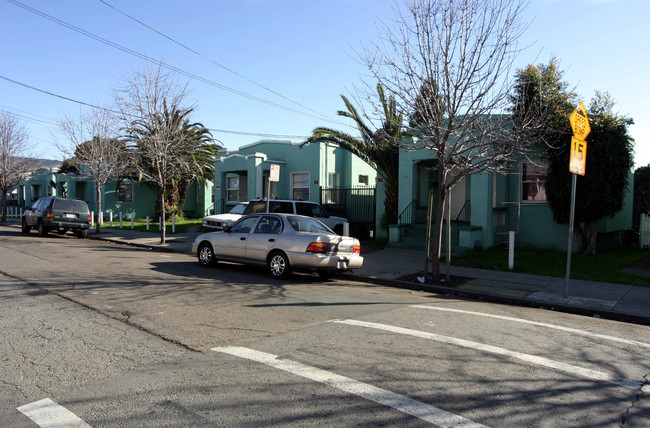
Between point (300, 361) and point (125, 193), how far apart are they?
31728 mm

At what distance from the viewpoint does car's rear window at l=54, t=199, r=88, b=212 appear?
2031 centimetres

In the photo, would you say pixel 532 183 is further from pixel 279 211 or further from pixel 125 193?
pixel 125 193

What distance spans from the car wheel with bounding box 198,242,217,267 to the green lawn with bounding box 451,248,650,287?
22.2 feet

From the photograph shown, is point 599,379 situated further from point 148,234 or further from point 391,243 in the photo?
point 148,234

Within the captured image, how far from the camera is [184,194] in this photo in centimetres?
3016

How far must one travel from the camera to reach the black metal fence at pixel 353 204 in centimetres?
2041

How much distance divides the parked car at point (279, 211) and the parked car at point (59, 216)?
6.92 meters

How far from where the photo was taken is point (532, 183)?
52.3 feet

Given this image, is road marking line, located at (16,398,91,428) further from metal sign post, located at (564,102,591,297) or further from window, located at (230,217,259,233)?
metal sign post, located at (564,102,591,297)

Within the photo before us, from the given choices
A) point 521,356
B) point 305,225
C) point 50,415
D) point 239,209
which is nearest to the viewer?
point 50,415

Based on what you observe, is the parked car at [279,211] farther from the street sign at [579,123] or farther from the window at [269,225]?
the street sign at [579,123]

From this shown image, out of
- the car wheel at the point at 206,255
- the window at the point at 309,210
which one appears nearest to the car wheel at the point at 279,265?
the car wheel at the point at 206,255

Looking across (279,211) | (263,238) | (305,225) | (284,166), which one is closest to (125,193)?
(284,166)

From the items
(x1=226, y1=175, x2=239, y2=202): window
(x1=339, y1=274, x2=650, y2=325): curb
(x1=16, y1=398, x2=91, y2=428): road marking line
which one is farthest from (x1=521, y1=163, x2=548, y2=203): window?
(x1=16, y1=398, x2=91, y2=428): road marking line
